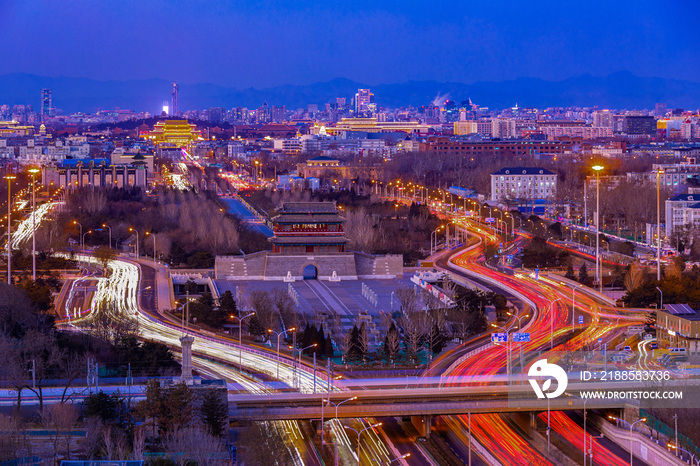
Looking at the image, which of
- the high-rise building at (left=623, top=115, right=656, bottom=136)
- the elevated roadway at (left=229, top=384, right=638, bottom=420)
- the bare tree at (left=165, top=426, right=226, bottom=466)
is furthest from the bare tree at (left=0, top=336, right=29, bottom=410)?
the high-rise building at (left=623, top=115, right=656, bottom=136)

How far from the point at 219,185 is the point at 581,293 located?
41801mm

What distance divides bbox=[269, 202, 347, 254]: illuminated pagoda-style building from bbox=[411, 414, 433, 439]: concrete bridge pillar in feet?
53.3

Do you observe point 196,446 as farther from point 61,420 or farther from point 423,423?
point 423,423

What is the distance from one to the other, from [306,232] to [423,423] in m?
17.1

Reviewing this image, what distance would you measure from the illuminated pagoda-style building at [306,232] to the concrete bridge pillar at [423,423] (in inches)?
640

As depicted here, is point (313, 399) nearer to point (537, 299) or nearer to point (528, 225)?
point (537, 299)

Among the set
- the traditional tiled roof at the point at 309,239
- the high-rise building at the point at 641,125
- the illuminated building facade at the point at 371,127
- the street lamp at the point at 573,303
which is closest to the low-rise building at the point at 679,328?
the street lamp at the point at 573,303

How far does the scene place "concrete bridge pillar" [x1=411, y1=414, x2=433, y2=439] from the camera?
17875mm

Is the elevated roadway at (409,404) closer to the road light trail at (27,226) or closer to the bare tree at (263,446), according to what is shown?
the bare tree at (263,446)

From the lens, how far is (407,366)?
2186 cm

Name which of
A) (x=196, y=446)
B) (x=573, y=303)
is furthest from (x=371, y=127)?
(x=196, y=446)

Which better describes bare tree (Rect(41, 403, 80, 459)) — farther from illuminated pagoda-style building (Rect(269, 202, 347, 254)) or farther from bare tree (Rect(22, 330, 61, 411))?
illuminated pagoda-style building (Rect(269, 202, 347, 254))

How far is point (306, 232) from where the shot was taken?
34.7 metres

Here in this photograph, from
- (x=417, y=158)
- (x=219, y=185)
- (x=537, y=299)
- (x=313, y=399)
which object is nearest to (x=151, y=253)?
(x=537, y=299)
